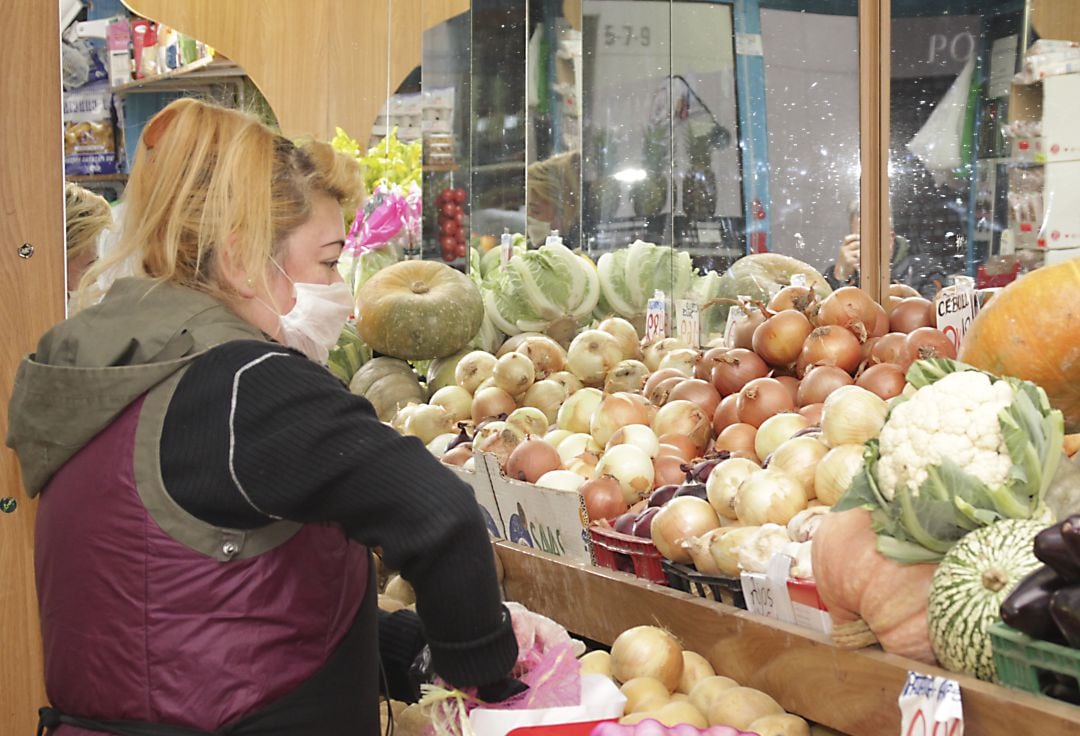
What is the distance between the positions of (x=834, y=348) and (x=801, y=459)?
647mm

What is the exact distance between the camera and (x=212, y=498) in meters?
1.62

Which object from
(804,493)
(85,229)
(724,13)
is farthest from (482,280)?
(804,493)

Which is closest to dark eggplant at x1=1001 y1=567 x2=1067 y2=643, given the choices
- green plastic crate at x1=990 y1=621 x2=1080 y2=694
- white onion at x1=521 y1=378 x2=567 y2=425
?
green plastic crate at x1=990 y1=621 x2=1080 y2=694

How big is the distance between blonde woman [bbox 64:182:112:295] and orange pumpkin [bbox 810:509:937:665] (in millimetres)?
2690

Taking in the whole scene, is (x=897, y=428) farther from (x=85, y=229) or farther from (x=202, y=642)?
(x=85, y=229)

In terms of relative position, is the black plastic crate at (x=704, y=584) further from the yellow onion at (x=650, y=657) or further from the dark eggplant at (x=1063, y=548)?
the dark eggplant at (x=1063, y=548)

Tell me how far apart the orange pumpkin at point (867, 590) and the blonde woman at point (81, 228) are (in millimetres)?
2690

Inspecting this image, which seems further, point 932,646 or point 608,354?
point 608,354

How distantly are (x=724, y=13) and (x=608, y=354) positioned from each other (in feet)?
5.87

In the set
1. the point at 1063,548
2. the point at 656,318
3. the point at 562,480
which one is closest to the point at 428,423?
the point at 656,318

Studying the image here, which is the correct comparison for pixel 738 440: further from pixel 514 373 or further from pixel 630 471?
pixel 514 373

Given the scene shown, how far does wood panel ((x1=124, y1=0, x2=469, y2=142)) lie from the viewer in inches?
261

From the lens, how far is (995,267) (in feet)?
13.1

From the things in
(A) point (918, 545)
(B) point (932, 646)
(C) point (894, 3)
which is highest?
(C) point (894, 3)
